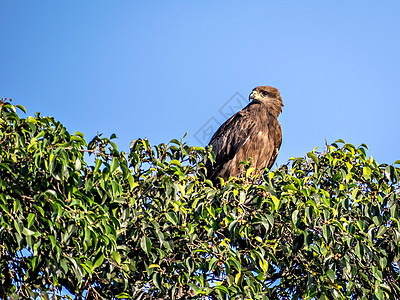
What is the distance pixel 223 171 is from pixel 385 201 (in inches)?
145

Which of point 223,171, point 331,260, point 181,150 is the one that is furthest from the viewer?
point 223,171

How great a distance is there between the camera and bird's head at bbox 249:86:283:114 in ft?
32.8

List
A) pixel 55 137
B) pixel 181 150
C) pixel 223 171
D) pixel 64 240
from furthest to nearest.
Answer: pixel 223 171 → pixel 181 150 → pixel 55 137 → pixel 64 240

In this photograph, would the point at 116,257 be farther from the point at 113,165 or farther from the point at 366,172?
the point at 366,172

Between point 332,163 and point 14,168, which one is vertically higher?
point 14,168

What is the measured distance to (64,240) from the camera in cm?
493

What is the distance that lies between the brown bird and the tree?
9.39 feet

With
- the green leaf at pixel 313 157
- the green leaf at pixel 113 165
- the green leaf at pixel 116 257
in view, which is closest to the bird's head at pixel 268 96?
the green leaf at pixel 313 157

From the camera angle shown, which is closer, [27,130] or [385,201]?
[27,130]

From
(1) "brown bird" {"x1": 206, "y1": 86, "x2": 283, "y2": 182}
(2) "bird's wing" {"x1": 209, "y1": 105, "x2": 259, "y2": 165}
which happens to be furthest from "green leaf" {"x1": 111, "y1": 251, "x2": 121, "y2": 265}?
(2) "bird's wing" {"x1": 209, "y1": 105, "x2": 259, "y2": 165}

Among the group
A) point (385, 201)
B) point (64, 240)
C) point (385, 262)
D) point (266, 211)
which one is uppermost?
point (64, 240)

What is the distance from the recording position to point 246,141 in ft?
30.1

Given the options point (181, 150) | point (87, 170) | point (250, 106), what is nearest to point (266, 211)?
point (181, 150)

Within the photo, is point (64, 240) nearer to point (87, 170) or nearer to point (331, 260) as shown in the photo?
point (87, 170)
